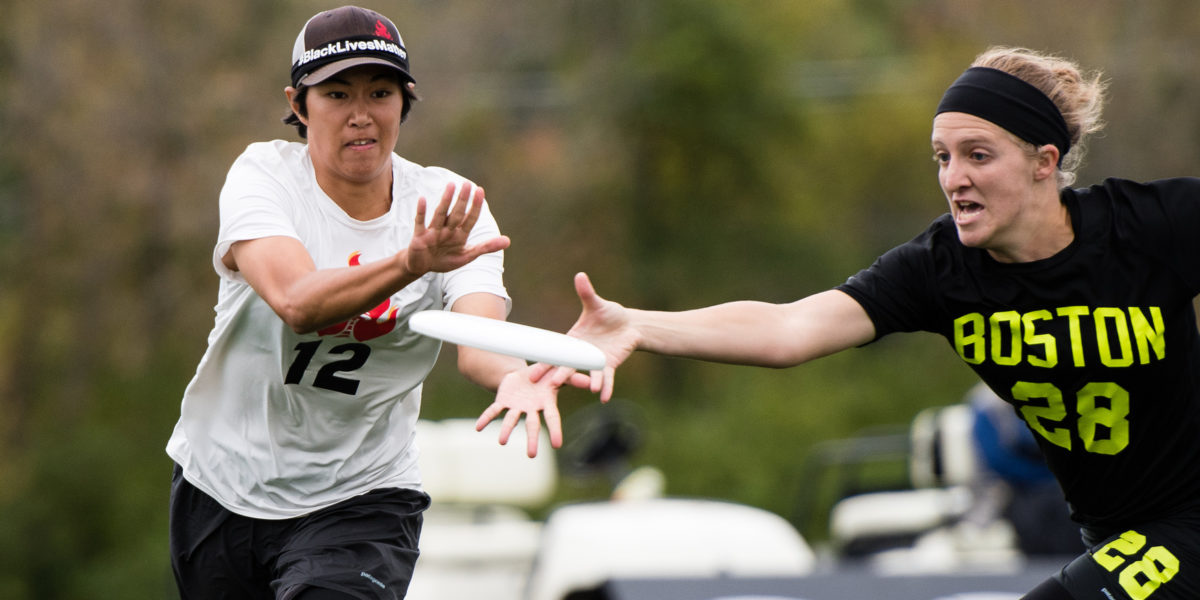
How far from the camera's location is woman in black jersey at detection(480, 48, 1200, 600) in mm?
3152

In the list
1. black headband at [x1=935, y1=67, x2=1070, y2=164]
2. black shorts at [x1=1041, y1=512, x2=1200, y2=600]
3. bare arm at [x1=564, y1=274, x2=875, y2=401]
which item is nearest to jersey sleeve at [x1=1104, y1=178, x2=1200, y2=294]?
black headband at [x1=935, y1=67, x2=1070, y2=164]

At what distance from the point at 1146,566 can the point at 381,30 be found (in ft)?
7.84

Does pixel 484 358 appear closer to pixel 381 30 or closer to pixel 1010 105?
pixel 381 30

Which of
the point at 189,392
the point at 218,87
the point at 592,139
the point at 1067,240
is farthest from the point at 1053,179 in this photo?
the point at 592,139

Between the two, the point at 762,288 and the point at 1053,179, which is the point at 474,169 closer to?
the point at 762,288

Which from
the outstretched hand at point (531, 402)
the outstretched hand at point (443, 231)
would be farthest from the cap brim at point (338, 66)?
the outstretched hand at point (531, 402)

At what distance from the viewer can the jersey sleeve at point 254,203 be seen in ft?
10.1

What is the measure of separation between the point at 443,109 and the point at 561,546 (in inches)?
384

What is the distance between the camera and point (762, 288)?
17.4 metres

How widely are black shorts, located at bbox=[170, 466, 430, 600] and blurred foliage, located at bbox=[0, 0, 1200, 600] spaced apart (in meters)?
9.16

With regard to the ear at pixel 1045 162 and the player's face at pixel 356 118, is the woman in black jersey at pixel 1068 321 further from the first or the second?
the player's face at pixel 356 118

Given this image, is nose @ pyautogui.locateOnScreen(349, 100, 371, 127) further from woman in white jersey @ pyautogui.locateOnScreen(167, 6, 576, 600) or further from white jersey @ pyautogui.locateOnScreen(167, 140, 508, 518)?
white jersey @ pyautogui.locateOnScreen(167, 140, 508, 518)

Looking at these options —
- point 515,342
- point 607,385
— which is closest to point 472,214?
point 515,342

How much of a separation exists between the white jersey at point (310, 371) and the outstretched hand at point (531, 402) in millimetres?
394
